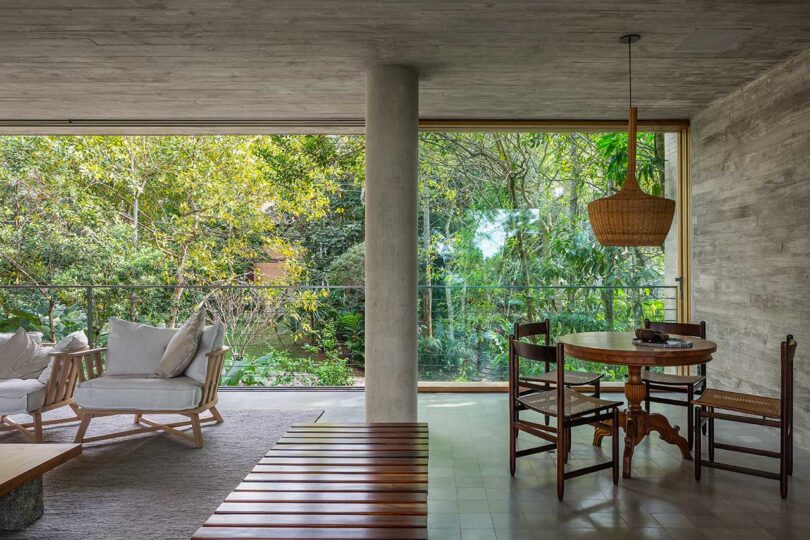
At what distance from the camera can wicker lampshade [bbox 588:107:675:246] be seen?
12.0 ft

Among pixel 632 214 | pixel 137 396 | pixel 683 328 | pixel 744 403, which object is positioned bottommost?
pixel 137 396

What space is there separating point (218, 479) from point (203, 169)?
6510 mm

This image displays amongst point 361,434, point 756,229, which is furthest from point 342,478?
point 756,229

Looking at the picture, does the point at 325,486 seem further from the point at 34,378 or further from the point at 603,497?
the point at 34,378

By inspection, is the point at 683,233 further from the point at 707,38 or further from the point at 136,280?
the point at 136,280

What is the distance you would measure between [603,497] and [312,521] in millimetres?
2024

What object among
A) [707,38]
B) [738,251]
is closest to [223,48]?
[707,38]

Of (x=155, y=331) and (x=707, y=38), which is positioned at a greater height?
(x=707, y=38)

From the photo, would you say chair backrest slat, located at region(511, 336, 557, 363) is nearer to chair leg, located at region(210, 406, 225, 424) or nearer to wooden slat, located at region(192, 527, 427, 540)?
wooden slat, located at region(192, 527, 427, 540)

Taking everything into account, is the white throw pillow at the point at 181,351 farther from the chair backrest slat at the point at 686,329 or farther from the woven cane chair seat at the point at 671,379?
the chair backrest slat at the point at 686,329

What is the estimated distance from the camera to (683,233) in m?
6.19

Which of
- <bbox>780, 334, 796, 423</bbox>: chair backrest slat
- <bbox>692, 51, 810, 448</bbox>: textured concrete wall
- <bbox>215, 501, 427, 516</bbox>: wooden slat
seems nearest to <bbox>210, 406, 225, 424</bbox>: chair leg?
<bbox>215, 501, 427, 516</bbox>: wooden slat

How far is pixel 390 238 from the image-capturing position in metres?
4.43

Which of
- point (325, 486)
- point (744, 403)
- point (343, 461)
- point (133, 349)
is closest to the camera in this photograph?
point (325, 486)
